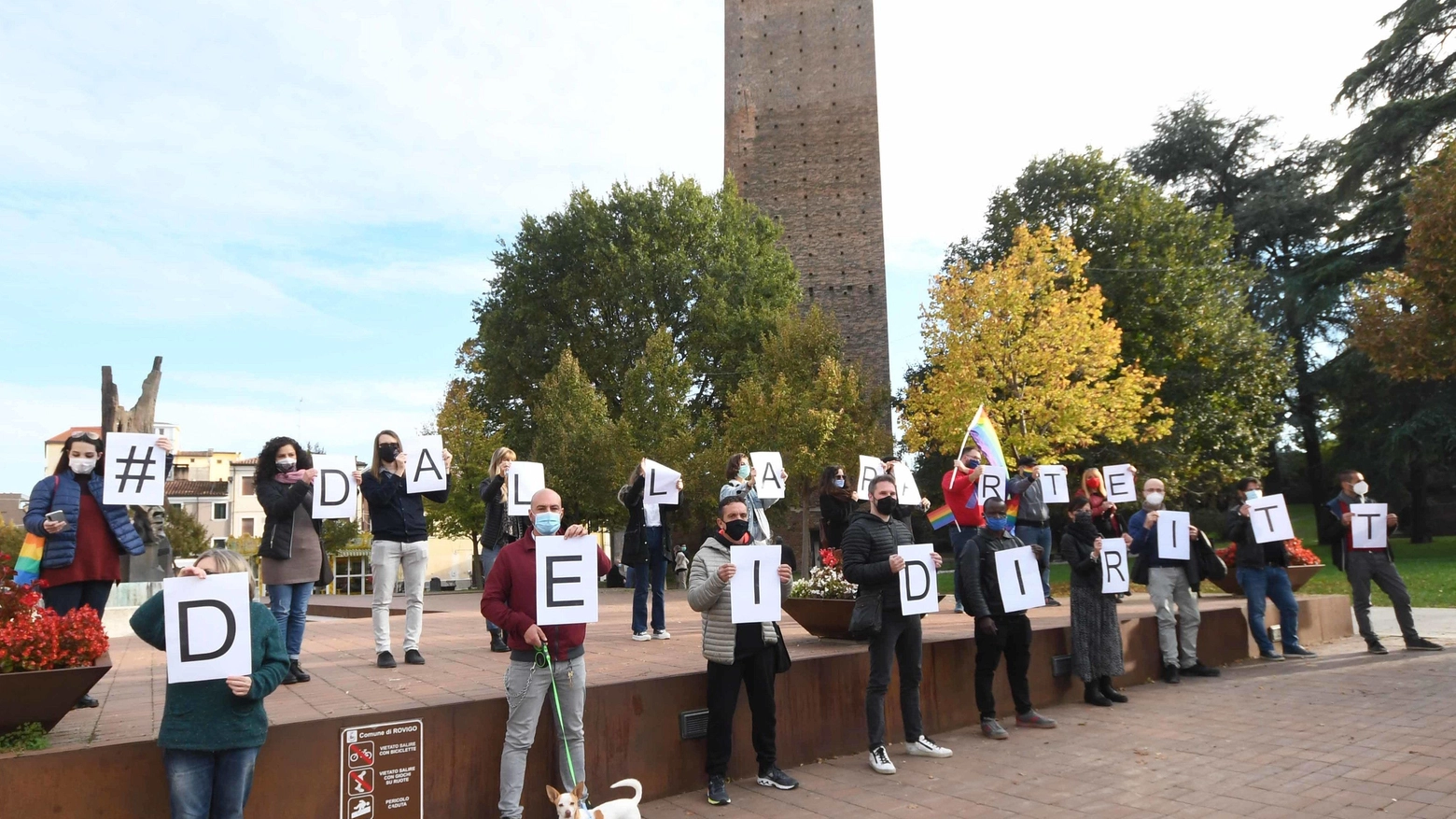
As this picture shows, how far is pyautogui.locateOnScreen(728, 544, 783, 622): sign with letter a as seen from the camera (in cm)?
616

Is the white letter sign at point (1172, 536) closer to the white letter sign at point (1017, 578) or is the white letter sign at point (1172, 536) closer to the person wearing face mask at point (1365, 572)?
the person wearing face mask at point (1365, 572)

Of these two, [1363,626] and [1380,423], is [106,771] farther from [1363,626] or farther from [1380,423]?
[1380,423]

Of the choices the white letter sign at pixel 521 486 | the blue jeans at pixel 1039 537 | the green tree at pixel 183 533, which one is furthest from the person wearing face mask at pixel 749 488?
the green tree at pixel 183 533

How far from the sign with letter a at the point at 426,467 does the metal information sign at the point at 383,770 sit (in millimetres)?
2418

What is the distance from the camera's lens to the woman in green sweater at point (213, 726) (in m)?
4.25

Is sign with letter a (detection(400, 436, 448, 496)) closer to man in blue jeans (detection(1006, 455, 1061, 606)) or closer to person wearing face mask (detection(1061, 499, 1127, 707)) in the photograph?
person wearing face mask (detection(1061, 499, 1127, 707))

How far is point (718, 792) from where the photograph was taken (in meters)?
6.21

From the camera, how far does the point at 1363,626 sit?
37.4ft

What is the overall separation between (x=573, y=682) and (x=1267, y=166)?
40.7 metres

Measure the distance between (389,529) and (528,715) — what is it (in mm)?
2512

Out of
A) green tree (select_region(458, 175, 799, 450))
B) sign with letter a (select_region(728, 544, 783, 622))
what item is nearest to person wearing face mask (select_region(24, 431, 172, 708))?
sign with letter a (select_region(728, 544, 783, 622))

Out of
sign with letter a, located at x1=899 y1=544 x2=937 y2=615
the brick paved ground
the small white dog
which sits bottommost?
the brick paved ground

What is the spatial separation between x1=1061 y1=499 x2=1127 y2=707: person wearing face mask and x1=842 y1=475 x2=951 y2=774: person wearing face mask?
2.47m

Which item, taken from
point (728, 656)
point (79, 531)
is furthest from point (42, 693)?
point (728, 656)
